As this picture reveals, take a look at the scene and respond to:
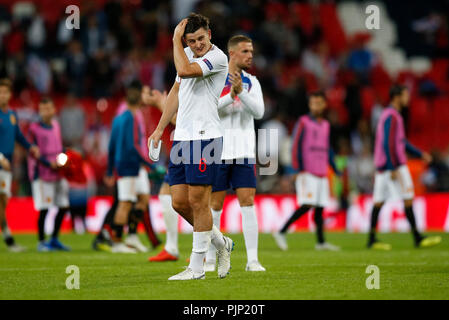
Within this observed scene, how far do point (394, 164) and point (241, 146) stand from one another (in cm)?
497

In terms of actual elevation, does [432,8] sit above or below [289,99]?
above

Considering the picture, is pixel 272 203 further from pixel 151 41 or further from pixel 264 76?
pixel 151 41

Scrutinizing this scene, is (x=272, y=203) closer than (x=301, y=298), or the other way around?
(x=301, y=298)

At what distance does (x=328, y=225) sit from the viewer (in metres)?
18.9

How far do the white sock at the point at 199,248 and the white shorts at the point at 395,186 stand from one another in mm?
6354

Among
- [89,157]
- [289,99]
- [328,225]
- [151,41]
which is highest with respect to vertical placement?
[151,41]

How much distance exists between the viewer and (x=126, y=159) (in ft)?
39.2

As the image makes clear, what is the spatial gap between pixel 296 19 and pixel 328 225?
7.42 metres

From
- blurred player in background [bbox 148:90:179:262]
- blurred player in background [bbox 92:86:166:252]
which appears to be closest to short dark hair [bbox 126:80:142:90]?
blurred player in background [bbox 92:86:166:252]

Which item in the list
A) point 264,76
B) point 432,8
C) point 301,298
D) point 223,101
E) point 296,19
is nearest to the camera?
point 301,298

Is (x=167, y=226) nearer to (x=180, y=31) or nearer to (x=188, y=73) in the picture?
(x=188, y=73)
